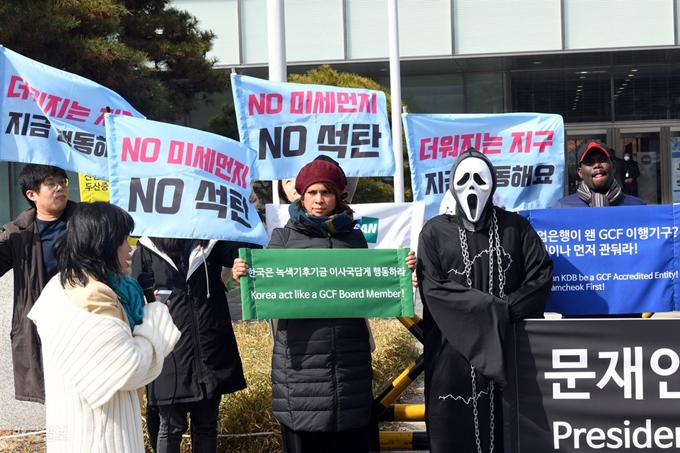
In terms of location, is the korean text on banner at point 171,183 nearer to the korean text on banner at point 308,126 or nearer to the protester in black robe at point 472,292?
the korean text on banner at point 308,126

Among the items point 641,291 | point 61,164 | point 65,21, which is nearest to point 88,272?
point 61,164

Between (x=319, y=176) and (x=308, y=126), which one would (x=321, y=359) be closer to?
(x=319, y=176)

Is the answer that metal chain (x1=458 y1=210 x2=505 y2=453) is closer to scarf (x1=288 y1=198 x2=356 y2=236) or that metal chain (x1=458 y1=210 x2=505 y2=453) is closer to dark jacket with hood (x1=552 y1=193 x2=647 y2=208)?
scarf (x1=288 y1=198 x2=356 y2=236)

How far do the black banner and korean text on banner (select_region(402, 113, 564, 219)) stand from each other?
5.91ft

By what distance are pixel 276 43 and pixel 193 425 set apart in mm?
3552

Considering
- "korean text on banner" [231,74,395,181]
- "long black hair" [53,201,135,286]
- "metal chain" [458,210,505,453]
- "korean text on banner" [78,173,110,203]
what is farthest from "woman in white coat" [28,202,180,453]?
"korean text on banner" [78,173,110,203]

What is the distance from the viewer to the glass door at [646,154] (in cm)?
2109

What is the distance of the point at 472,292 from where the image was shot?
14.7 feet

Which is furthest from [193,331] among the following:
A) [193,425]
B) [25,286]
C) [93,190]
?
[93,190]

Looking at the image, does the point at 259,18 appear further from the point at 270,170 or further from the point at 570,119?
the point at 270,170

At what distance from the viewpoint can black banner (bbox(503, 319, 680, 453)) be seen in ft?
14.5

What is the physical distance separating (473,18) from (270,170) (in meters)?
14.7

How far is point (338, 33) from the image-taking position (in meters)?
19.6

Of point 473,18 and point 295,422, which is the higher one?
point 473,18
